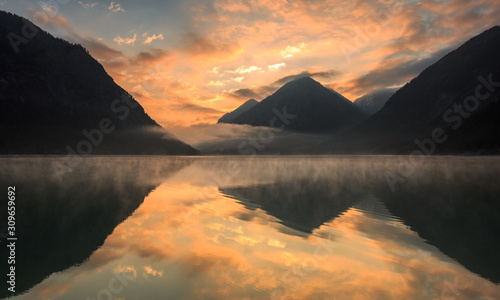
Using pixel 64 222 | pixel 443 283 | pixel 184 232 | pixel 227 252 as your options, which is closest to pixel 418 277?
pixel 443 283

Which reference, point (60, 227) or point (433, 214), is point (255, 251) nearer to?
point (60, 227)

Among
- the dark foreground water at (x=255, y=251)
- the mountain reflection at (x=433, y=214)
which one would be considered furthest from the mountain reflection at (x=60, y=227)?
the mountain reflection at (x=433, y=214)

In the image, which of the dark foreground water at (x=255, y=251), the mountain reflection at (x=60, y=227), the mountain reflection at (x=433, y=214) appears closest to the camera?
the dark foreground water at (x=255, y=251)

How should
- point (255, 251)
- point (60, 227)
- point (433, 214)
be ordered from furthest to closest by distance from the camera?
point (433, 214) < point (60, 227) < point (255, 251)

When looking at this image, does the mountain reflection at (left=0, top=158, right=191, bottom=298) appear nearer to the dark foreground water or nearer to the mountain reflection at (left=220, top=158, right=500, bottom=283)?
the dark foreground water

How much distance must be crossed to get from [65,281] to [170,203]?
16.1 meters

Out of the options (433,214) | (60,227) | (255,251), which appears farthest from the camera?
(433,214)

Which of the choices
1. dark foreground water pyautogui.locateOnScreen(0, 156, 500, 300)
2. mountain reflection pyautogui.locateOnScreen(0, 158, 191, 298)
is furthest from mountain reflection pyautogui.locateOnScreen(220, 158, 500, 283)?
mountain reflection pyautogui.locateOnScreen(0, 158, 191, 298)

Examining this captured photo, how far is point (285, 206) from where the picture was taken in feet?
82.6

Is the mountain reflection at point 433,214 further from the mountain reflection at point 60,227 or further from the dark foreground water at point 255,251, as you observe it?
the mountain reflection at point 60,227

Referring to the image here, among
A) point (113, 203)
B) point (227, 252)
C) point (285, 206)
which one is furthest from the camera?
point (113, 203)

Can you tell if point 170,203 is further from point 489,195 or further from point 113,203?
point 489,195

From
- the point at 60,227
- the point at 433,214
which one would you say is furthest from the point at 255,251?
the point at 433,214

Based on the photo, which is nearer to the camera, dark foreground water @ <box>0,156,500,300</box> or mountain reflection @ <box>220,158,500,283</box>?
dark foreground water @ <box>0,156,500,300</box>
